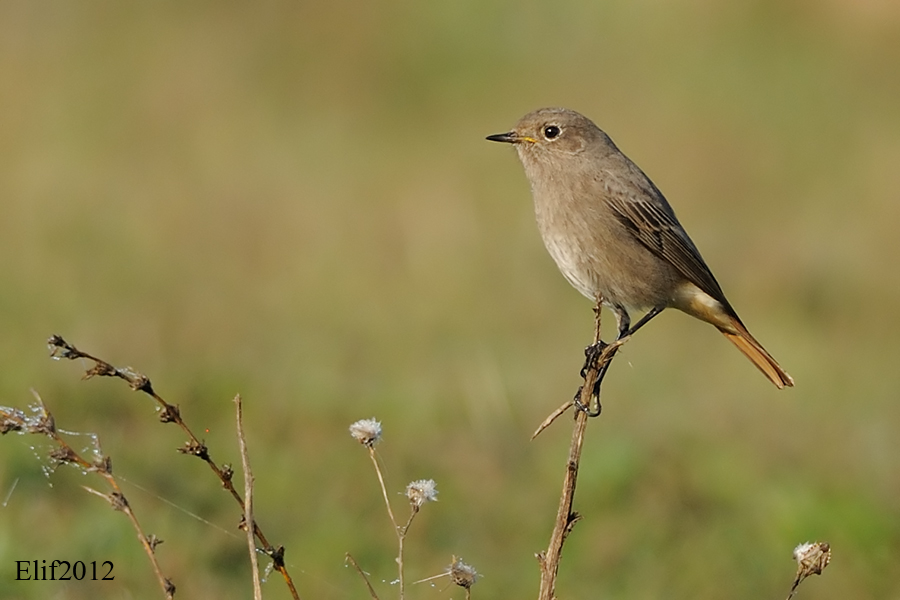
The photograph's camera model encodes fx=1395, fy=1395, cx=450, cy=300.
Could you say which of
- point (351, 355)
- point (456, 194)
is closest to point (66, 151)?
point (456, 194)

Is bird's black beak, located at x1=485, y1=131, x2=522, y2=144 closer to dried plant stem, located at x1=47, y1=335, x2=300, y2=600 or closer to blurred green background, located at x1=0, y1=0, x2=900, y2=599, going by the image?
blurred green background, located at x1=0, y1=0, x2=900, y2=599

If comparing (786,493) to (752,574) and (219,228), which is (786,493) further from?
(219,228)

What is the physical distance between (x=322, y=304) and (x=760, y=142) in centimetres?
558

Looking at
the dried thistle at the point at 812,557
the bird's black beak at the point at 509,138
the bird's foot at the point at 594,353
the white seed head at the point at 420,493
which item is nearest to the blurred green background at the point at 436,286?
the bird's foot at the point at 594,353

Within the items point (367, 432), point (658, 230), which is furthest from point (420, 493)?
point (658, 230)

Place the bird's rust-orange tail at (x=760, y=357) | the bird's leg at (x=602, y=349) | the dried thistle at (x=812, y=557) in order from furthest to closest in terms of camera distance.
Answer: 1. the bird's rust-orange tail at (x=760, y=357)
2. the bird's leg at (x=602, y=349)
3. the dried thistle at (x=812, y=557)

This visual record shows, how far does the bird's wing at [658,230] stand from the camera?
19.7 feet

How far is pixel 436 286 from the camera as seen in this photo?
9633mm

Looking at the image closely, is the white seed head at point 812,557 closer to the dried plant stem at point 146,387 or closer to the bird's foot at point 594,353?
the bird's foot at point 594,353

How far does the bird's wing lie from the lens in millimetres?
6000

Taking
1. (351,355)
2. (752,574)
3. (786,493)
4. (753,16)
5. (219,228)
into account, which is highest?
(753,16)

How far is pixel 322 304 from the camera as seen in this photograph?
30.8 ft

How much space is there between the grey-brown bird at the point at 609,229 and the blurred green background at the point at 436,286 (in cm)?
102

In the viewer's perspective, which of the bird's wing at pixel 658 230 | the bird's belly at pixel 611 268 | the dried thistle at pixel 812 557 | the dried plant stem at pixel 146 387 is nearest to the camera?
the dried plant stem at pixel 146 387
